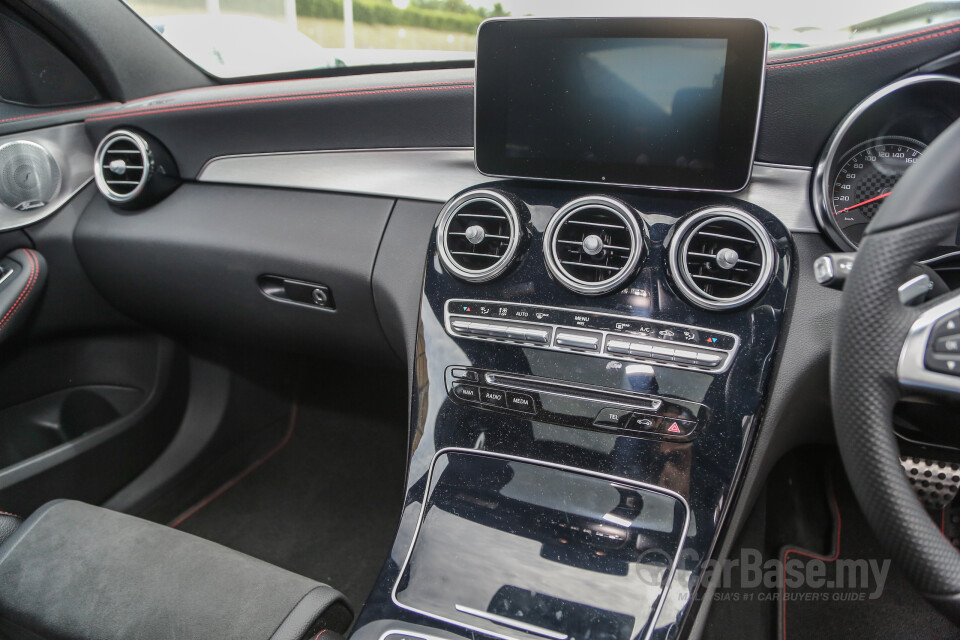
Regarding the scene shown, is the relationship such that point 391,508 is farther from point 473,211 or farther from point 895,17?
point 895,17

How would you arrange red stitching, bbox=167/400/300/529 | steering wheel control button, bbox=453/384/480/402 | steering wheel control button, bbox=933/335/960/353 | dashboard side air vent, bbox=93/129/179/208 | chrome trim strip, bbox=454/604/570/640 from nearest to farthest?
steering wheel control button, bbox=933/335/960/353 < chrome trim strip, bbox=454/604/570/640 < steering wheel control button, bbox=453/384/480/402 < dashboard side air vent, bbox=93/129/179/208 < red stitching, bbox=167/400/300/529

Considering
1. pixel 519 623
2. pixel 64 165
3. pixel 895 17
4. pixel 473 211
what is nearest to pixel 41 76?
pixel 64 165

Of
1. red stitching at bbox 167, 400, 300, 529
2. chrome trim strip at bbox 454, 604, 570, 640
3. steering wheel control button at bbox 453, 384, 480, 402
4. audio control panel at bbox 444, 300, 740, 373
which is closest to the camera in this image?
chrome trim strip at bbox 454, 604, 570, 640

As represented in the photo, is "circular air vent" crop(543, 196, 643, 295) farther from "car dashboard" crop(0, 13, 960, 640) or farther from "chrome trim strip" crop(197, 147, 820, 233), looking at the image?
"chrome trim strip" crop(197, 147, 820, 233)

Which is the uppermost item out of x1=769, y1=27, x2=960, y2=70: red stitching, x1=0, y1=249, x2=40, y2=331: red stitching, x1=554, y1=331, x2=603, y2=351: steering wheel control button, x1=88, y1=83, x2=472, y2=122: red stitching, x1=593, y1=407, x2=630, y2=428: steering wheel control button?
x1=769, y1=27, x2=960, y2=70: red stitching

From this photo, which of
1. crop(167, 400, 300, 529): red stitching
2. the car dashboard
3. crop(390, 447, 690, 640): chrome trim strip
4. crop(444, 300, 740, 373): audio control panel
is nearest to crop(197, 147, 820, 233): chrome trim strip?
the car dashboard

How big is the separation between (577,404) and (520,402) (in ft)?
0.31

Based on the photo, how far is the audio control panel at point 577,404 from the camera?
1.05 meters

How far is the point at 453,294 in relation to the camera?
3.96ft

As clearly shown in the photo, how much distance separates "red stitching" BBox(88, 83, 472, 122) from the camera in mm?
1370

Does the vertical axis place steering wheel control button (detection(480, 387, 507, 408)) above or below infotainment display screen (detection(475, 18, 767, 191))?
below

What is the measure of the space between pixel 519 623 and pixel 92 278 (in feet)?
4.81

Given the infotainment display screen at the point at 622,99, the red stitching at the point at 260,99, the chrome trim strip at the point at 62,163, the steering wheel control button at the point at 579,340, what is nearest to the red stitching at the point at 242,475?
the chrome trim strip at the point at 62,163

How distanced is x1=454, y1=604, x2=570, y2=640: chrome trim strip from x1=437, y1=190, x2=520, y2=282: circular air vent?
1.69 feet
